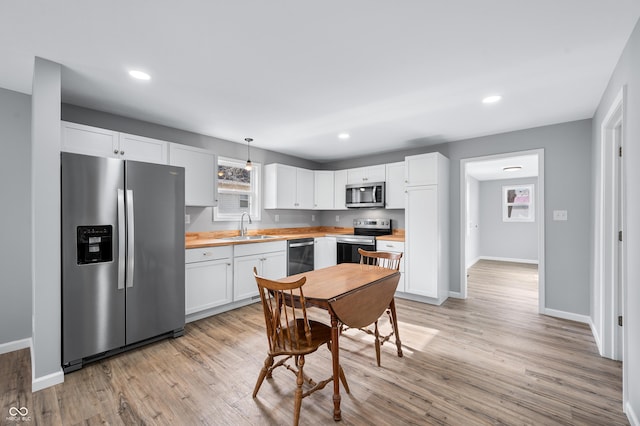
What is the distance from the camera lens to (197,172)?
12.2ft

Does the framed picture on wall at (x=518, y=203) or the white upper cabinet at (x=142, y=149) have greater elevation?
the white upper cabinet at (x=142, y=149)

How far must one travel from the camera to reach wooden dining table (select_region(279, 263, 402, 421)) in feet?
5.91

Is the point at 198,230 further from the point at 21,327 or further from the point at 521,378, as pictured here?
the point at 521,378

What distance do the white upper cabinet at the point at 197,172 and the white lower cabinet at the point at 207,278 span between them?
69 centimetres

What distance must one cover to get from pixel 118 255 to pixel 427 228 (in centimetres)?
371

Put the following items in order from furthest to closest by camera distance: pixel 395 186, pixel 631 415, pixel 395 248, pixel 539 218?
pixel 395 186
pixel 395 248
pixel 539 218
pixel 631 415

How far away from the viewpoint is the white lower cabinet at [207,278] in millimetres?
3332

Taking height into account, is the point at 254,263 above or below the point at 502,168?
below

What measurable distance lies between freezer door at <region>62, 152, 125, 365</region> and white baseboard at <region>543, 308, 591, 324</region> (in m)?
4.89

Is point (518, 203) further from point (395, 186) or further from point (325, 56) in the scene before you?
point (325, 56)

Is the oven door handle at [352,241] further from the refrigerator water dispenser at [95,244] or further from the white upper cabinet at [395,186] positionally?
the refrigerator water dispenser at [95,244]

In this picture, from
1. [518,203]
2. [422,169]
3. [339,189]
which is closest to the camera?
[422,169]

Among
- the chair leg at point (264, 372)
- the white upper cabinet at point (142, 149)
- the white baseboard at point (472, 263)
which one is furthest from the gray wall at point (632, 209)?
the white baseboard at point (472, 263)
